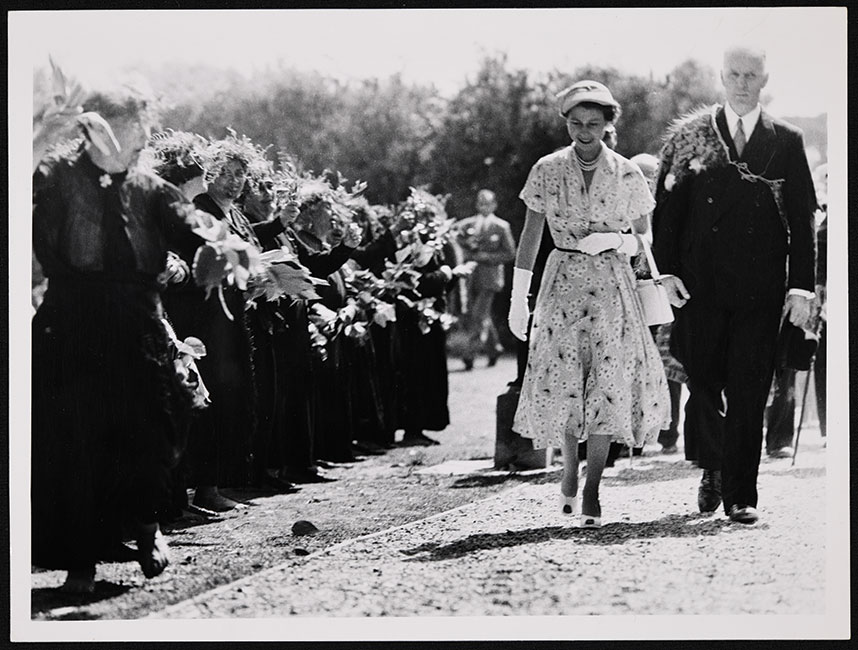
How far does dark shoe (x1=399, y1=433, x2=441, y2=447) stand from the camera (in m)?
11.7

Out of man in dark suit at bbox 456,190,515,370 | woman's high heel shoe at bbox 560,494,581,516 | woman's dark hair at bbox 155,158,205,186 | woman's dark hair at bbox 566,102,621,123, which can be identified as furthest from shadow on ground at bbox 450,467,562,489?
woman's dark hair at bbox 155,158,205,186

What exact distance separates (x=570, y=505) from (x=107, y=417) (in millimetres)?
2470

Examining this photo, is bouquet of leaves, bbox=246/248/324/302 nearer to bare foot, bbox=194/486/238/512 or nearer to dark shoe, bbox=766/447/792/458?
bare foot, bbox=194/486/238/512

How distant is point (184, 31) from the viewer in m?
8.54

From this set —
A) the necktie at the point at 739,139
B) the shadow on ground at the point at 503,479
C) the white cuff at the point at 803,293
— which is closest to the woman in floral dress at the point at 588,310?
the necktie at the point at 739,139

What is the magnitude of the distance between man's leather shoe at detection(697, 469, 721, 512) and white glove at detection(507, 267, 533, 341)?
4.17ft

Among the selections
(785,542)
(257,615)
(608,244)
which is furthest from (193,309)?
(785,542)

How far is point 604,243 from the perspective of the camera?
328 inches

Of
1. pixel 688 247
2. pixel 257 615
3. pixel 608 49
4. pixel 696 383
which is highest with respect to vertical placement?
pixel 608 49

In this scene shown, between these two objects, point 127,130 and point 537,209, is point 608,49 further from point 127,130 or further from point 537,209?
point 127,130

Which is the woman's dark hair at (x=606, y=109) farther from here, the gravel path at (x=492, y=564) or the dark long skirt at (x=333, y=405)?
the dark long skirt at (x=333, y=405)

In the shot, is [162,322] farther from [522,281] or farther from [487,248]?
[487,248]

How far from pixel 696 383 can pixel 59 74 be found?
3.72 metres

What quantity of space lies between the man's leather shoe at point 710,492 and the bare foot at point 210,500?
2569mm
